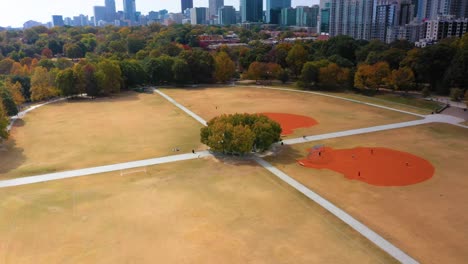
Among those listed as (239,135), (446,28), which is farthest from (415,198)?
(446,28)

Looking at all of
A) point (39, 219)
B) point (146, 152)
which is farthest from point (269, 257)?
point (146, 152)

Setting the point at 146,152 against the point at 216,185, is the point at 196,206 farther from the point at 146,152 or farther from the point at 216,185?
the point at 146,152

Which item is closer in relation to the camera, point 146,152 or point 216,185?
point 216,185

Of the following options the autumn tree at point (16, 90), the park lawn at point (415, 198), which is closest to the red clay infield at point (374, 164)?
the park lawn at point (415, 198)

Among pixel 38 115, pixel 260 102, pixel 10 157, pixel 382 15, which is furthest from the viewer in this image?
pixel 382 15

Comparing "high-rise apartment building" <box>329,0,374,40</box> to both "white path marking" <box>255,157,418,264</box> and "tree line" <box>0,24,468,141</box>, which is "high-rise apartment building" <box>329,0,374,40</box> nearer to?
"tree line" <box>0,24,468,141</box>

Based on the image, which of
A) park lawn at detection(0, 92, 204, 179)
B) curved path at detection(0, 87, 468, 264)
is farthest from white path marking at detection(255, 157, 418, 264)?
park lawn at detection(0, 92, 204, 179)
